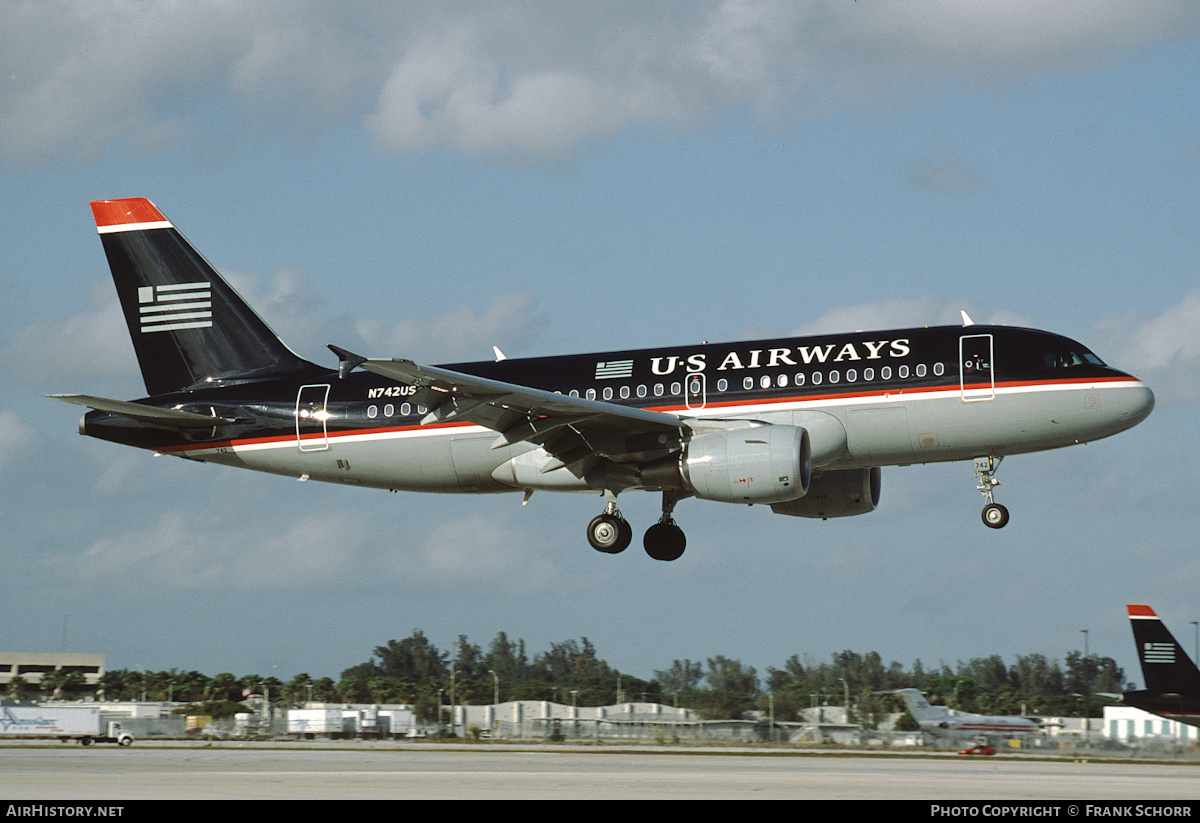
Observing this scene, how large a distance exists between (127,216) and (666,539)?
64.7 feet

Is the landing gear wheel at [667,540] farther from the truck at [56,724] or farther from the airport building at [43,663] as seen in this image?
the airport building at [43,663]

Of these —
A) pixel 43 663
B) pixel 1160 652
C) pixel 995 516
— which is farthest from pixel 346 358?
pixel 43 663

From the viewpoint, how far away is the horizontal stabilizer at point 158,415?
3531 cm

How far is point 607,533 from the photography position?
35500mm

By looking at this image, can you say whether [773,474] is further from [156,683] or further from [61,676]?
[61,676]

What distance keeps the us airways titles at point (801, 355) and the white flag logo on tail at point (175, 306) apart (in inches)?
587

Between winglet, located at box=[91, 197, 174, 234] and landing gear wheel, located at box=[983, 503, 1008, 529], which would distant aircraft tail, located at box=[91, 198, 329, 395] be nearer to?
winglet, located at box=[91, 197, 174, 234]

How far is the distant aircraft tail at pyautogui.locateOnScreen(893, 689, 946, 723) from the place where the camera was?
65.6 meters

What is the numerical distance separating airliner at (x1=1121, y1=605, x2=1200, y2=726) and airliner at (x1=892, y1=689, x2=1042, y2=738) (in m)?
9.74

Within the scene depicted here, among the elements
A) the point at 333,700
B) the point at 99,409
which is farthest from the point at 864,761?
the point at 333,700

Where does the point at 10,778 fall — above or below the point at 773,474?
below

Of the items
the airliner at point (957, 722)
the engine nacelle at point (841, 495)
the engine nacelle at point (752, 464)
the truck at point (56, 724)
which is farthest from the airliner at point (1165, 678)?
the truck at point (56, 724)
